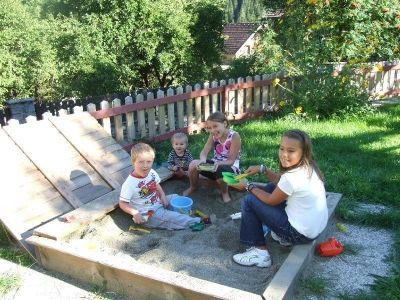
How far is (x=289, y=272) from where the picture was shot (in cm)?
269

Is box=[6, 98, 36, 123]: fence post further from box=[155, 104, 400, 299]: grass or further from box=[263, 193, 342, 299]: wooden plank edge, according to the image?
box=[263, 193, 342, 299]: wooden plank edge

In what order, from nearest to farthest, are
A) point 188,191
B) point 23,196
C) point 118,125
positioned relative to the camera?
point 23,196 < point 188,191 < point 118,125

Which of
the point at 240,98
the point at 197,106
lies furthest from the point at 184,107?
the point at 240,98

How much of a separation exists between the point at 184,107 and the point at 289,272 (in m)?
5.80

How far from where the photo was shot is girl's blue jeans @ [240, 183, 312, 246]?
118 inches

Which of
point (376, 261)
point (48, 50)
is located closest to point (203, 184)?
point (376, 261)

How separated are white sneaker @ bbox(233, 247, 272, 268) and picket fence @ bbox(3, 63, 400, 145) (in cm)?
290

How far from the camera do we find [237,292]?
2.45 m

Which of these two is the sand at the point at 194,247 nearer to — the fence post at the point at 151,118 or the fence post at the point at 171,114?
the fence post at the point at 151,118

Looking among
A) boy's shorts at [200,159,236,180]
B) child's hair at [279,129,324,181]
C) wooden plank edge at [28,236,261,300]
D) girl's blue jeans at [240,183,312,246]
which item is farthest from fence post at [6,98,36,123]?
child's hair at [279,129,324,181]

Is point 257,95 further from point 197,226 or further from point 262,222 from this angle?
point 262,222

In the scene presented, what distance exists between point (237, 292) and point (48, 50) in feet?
31.6

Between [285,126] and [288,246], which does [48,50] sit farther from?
[288,246]

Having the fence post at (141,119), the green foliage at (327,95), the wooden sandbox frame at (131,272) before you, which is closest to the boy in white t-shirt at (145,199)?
the wooden sandbox frame at (131,272)
